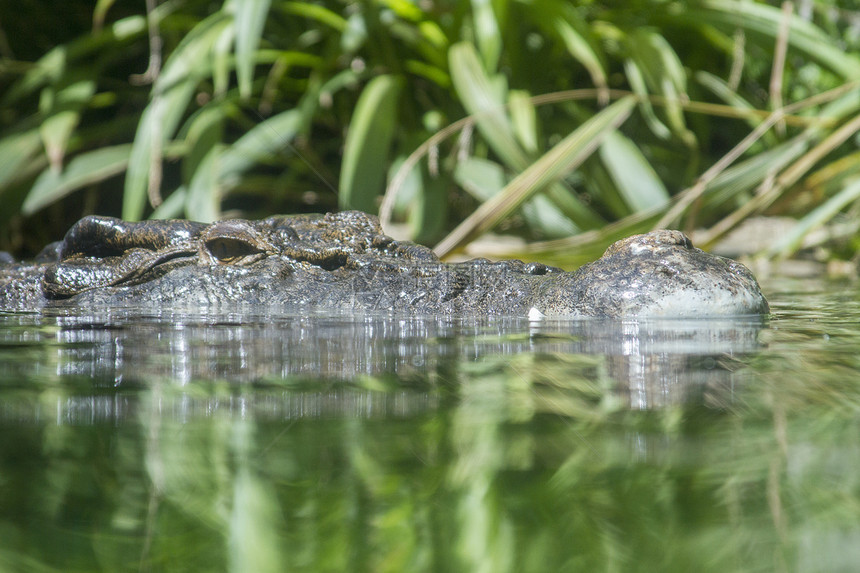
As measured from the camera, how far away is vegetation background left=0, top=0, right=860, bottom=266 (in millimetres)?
3883

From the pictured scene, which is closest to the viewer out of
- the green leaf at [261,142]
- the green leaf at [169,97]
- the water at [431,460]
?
the water at [431,460]

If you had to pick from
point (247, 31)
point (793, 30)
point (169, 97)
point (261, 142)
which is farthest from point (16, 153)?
point (793, 30)

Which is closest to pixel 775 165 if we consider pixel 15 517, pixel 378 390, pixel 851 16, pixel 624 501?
pixel 851 16

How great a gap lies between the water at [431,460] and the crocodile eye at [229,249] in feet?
3.51

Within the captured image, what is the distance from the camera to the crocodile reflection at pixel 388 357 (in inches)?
44.9

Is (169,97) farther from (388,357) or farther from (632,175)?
(388,357)

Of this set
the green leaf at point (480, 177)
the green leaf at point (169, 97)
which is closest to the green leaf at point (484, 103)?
the green leaf at point (480, 177)

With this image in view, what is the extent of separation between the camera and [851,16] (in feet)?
19.4

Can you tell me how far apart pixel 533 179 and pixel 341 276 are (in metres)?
1.36

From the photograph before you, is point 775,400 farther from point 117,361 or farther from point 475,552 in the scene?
point 117,361

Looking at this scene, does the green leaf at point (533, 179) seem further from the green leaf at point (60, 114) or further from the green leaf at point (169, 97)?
the green leaf at point (60, 114)

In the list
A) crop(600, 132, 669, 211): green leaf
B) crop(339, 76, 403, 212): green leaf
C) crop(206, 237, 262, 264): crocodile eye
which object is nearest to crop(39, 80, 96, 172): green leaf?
crop(339, 76, 403, 212): green leaf

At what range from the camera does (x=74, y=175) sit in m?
4.70

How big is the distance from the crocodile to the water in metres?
0.56
